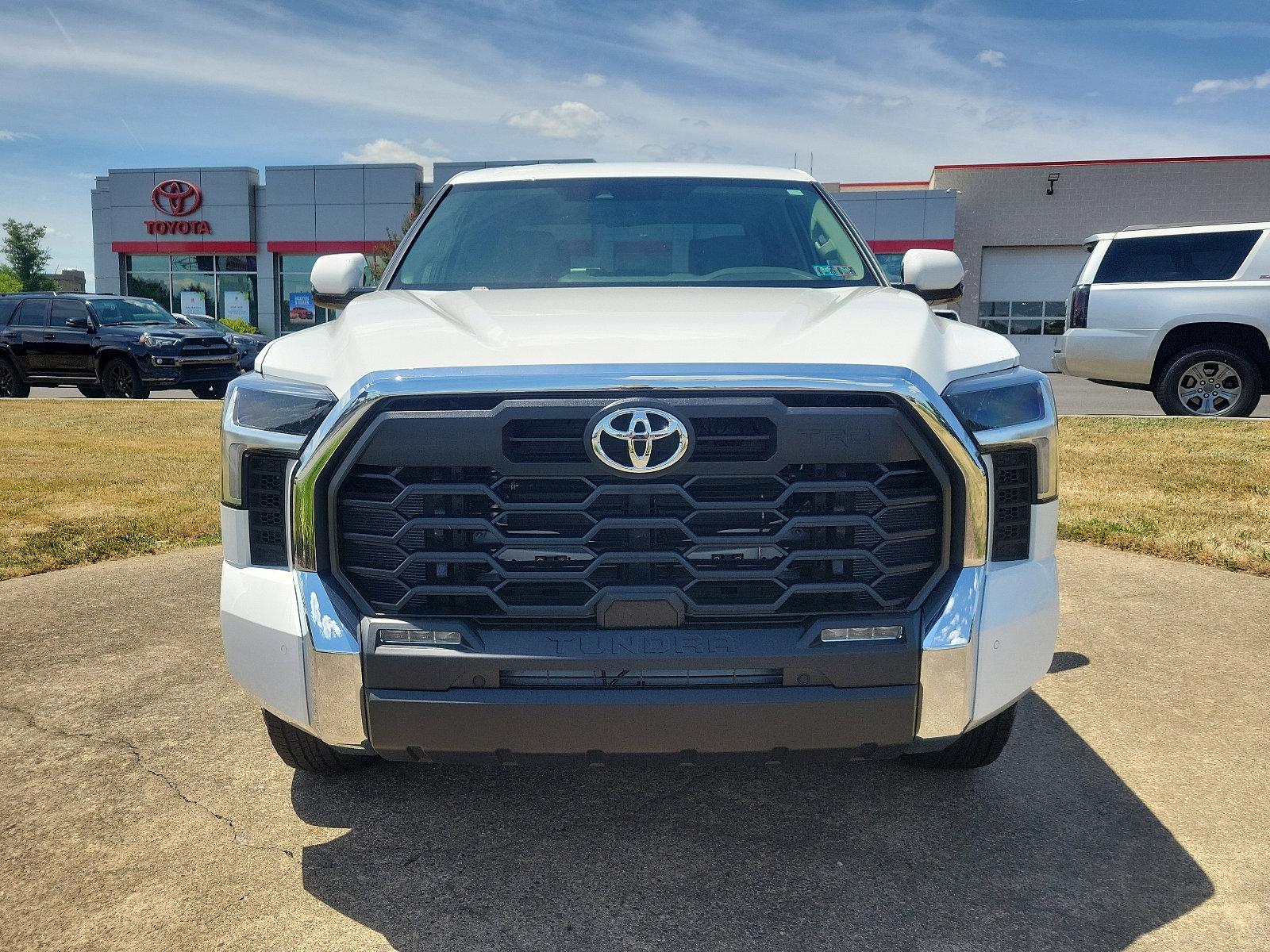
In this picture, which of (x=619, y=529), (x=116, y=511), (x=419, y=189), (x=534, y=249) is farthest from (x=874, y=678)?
(x=419, y=189)

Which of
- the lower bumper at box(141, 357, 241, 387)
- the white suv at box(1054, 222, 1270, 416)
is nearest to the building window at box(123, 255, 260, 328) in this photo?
the lower bumper at box(141, 357, 241, 387)

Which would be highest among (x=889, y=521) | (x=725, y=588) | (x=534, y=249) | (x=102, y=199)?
(x=102, y=199)

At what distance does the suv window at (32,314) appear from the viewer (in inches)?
680

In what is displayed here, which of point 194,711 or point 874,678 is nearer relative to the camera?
point 874,678

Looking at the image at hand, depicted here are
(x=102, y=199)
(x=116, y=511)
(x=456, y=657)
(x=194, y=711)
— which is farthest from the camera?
(x=102, y=199)

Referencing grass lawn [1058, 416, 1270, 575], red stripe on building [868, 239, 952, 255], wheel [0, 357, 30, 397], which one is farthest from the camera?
red stripe on building [868, 239, 952, 255]

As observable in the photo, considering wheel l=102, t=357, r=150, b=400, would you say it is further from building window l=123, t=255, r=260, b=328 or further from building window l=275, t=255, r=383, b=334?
building window l=123, t=255, r=260, b=328

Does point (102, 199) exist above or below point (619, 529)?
above

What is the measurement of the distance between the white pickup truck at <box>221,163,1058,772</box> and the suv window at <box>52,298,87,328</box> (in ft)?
55.0

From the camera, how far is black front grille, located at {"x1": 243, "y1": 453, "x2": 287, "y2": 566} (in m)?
2.42

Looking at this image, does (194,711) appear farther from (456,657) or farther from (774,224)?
(774,224)

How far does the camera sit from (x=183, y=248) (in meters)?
37.6

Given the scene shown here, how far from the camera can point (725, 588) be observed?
2.34 m

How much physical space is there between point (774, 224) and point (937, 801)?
7.09 ft
